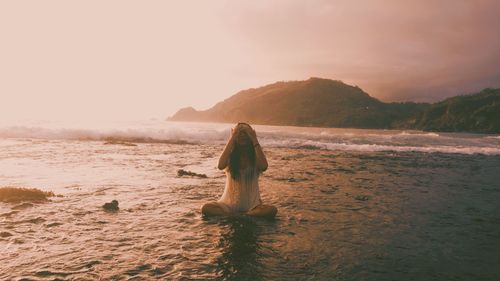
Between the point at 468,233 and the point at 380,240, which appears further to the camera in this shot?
the point at 468,233

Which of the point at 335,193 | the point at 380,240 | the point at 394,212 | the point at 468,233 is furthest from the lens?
the point at 335,193

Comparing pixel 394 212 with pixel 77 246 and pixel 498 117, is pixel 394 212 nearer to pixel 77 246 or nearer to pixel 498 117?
pixel 77 246

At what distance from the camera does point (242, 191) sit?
9.47 meters

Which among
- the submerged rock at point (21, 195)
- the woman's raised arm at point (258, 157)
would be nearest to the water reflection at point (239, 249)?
the woman's raised arm at point (258, 157)

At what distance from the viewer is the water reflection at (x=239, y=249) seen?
19.8 feet

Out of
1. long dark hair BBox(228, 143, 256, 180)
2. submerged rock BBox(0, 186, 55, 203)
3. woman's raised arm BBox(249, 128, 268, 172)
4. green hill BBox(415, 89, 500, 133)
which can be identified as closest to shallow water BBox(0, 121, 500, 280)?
submerged rock BBox(0, 186, 55, 203)

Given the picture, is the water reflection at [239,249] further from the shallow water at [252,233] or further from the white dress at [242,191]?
the white dress at [242,191]

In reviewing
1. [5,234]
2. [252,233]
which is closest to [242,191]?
[252,233]

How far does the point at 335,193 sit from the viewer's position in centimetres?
1434

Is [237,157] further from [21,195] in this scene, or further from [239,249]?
[21,195]

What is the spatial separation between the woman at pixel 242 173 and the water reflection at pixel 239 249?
354mm

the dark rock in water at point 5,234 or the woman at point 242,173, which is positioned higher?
the woman at point 242,173

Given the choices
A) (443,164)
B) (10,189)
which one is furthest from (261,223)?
(443,164)

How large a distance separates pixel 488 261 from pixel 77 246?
29.0ft
